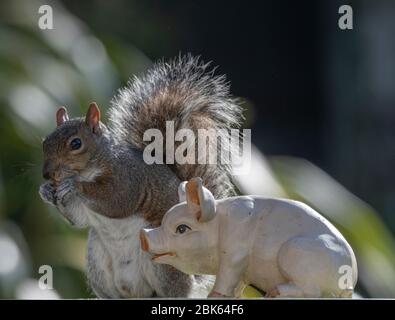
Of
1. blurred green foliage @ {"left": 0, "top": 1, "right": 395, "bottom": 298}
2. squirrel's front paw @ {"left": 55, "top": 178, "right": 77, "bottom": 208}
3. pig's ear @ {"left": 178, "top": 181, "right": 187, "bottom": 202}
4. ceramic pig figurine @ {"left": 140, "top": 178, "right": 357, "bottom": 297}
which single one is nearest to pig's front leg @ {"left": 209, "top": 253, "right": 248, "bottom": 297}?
ceramic pig figurine @ {"left": 140, "top": 178, "right": 357, "bottom": 297}

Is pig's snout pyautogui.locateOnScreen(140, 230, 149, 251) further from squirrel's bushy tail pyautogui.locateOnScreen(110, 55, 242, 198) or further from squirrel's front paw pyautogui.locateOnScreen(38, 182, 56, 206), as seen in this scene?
squirrel's bushy tail pyautogui.locateOnScreen(110, 55, 242, 198)

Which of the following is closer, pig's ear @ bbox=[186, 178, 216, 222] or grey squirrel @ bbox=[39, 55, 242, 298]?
pig's ear @ bbox=[186, 178, 216, 222]

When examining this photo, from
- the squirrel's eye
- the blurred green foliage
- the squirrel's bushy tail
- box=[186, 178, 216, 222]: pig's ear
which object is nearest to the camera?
box=[186, 178, 216, 222]: pig's ear

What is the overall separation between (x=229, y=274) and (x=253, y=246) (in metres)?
0.06

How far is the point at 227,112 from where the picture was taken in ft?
6.39

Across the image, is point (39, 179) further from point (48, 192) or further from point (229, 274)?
point (229, 274)

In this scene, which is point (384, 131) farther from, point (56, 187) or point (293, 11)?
point (56, 187)

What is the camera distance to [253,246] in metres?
1.68

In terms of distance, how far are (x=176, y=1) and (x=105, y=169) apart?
474 cm

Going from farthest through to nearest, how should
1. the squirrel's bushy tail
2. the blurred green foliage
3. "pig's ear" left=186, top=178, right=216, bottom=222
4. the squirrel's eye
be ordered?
the blurred green foliage, the squirrel's bushy tail, the squirrel's eye, "pig's ear" left=186, top=178, right=216, bottom=222

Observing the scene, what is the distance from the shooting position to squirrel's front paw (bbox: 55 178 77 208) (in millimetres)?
1714

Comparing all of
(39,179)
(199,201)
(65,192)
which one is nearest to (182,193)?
(199,201)

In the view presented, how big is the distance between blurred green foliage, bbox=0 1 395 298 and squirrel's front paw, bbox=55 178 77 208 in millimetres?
1275
